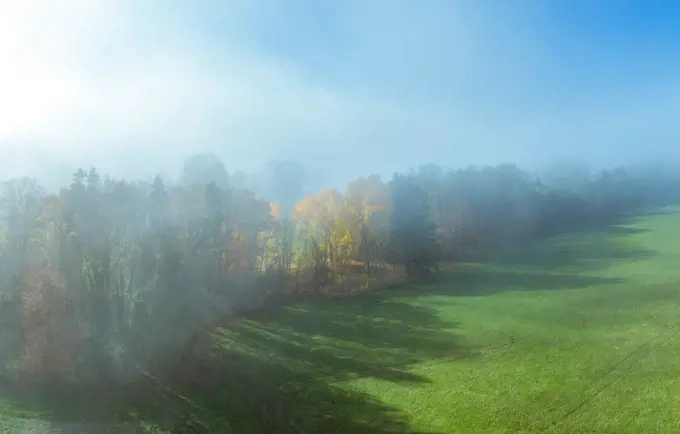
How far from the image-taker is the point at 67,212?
3716cm

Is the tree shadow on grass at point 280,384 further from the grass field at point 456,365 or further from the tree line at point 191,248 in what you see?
the tree line at point 191,248

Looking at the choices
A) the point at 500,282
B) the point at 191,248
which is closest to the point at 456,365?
the point at 191,248

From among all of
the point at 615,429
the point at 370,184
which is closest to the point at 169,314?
the point at 615,429

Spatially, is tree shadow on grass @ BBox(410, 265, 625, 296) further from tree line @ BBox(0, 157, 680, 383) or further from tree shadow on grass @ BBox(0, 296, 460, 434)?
tree shadow on grass @ BBox(0, 296, 460, 434)

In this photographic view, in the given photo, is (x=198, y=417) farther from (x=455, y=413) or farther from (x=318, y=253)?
(x=318, y=253)

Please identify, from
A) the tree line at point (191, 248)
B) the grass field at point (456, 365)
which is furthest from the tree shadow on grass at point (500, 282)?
the tree line at point (191, 248)

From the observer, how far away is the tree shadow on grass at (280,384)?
2938 centimetres

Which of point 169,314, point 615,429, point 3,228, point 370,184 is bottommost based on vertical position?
point 615,429

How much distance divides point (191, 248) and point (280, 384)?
58.2 ft

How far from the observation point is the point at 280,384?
112 ft

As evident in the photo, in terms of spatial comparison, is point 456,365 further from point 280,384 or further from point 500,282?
point 500,282

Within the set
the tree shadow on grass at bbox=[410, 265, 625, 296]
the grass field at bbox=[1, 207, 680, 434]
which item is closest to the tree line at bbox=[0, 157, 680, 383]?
the grass field at bbox=[1, 207, 680, 434]

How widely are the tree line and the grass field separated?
365cm

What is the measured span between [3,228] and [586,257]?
66.6 m
